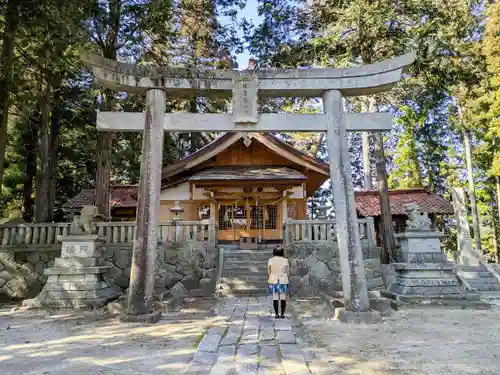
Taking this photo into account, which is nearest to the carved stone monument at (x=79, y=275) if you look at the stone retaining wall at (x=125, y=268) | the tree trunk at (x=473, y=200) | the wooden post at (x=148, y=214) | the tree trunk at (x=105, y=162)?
the stone retaining wall at (x=125, y=268)

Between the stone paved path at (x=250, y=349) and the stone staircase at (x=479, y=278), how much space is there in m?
7.51

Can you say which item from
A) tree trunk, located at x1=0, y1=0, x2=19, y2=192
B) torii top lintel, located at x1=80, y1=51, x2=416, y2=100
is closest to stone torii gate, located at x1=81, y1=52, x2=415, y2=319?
torii top lintel, located at x1=80, y1=51, x2=416, y2=100

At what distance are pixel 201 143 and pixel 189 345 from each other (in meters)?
19.6

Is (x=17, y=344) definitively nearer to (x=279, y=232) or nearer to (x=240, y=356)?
(x=240, y=356)

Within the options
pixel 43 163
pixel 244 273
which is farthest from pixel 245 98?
pixel 43 163

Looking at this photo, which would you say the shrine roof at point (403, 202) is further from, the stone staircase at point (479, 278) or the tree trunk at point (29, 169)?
the tree trunk at point (29, 169)

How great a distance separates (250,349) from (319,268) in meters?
6.45

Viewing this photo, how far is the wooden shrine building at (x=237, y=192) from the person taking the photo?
50.3 feet

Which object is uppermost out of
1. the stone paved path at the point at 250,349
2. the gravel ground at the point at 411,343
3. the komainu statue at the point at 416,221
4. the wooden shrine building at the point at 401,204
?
the wooden shrine building at the point at 401,204

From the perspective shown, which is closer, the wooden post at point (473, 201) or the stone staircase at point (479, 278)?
the stone staircase at point (479, 278)

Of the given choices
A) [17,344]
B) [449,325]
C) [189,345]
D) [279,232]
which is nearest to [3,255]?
[17,344]

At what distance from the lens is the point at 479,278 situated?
10664 mm

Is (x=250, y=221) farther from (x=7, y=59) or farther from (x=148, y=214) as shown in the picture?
(x=7, y=59)

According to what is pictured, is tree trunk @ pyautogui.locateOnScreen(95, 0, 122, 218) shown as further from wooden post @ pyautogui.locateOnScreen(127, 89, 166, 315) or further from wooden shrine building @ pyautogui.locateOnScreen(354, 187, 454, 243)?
wooden shrine building @ pyautogui.locateOnScreen(354, 187, 454, 243)
